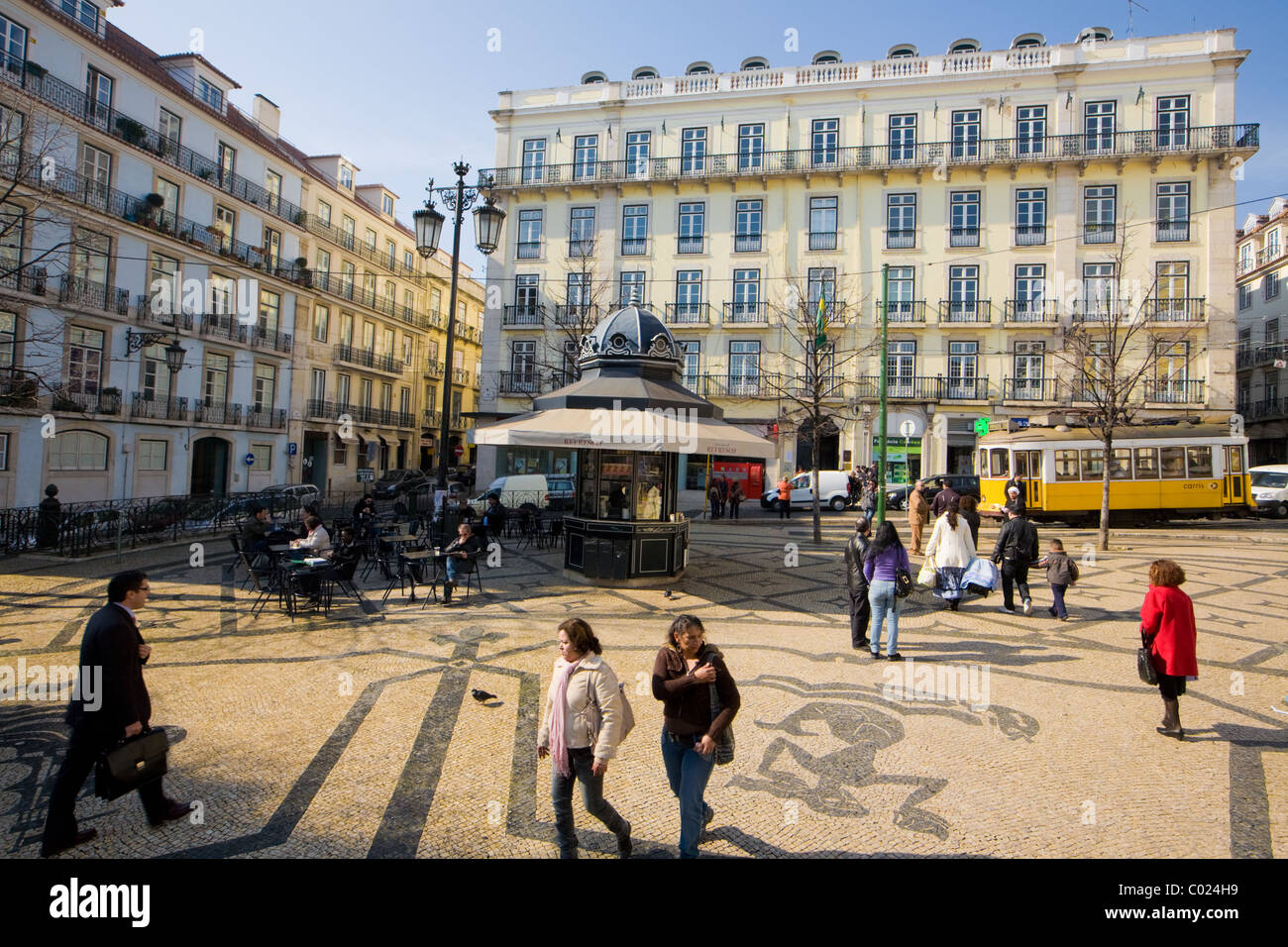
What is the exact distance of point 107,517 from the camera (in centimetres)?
1505

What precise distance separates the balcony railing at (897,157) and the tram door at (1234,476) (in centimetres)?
1657

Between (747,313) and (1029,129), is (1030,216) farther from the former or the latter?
(747,313)

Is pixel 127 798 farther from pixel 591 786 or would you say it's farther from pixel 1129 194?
pixel 1129 194

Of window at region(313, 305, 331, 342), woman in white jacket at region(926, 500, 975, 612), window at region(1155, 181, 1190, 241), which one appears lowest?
woman in white jacket at region(926, 500, 975, 612)

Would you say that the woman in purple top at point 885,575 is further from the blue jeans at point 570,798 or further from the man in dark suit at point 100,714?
the man in dark suit at point 100,714

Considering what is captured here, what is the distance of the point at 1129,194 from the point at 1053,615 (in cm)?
2995

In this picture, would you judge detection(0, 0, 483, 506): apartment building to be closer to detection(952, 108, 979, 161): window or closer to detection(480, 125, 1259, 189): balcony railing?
detection(480, 125, 1259, 189): balcony railing

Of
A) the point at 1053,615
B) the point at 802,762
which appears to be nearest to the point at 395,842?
the point at 802,762

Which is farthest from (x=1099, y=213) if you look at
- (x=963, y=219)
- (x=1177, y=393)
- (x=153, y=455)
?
(x=153, y=455)

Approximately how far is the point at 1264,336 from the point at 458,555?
51693mm

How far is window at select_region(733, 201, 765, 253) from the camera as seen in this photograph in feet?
111

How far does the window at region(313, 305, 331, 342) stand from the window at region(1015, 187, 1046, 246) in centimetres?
3521

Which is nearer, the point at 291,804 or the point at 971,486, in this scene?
the point at 291,804

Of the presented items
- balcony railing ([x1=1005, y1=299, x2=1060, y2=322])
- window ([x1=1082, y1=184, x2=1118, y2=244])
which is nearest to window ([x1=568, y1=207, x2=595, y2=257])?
balcony railing ([x1=1005, y1=299, x2=1060, y2=322])
